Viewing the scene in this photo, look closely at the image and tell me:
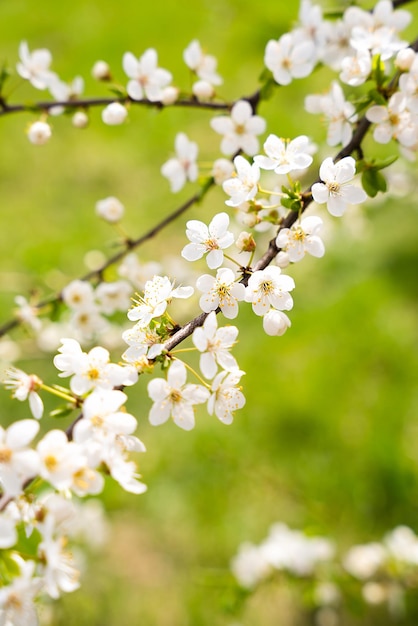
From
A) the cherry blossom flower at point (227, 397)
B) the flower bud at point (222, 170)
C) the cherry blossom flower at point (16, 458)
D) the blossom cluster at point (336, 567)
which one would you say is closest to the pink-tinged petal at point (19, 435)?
the cherry blossom flower at point (16, 458)

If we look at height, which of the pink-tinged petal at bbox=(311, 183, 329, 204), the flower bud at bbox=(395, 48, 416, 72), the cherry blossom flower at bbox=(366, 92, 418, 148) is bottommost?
the pink-tinged petal at bbox=(311, 183, 329, 204)

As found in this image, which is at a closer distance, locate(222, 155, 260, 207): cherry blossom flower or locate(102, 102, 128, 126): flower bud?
locate(222, 155, 260, 207): cherry blossom flower

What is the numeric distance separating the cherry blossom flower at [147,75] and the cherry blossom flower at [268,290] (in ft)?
1.92

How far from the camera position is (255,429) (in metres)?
2.26

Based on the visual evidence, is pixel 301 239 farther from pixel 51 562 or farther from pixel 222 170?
pixel 51 562

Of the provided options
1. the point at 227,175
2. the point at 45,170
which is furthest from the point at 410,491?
the point at 45,170

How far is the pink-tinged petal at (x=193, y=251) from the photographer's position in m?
0.88

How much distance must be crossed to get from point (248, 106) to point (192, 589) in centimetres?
140

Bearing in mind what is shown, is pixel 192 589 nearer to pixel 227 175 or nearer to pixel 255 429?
pixel 255 429

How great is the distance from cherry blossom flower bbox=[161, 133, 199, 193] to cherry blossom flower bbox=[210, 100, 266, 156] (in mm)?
113

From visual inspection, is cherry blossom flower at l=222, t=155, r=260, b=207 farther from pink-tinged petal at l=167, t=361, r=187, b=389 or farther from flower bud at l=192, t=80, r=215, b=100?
flower bud at l=192, t=80, r=215, b=100

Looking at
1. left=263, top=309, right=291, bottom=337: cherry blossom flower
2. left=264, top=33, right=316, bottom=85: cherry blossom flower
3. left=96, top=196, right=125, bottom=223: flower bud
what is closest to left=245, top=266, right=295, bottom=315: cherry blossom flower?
left=263, top=309, right=291, bottom=337: cherry blossom flower

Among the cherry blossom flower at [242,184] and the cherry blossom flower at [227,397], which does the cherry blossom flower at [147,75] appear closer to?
the cherry blossom flower at [242,184]

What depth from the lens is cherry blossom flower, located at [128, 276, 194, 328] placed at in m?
0.83
